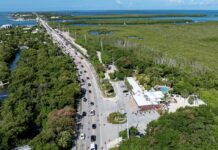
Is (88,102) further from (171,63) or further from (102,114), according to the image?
(171,63)

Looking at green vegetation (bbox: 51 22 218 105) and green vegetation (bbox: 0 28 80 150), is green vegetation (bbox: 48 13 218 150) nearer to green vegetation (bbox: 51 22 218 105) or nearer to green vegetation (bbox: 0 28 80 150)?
green vegetation (bbox: 51 22 218 105)

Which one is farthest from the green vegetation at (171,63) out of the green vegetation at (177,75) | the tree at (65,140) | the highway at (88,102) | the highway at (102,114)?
the tree at (65,140)

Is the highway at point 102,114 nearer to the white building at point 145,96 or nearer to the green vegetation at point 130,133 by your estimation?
the green vegetation at point 130,133

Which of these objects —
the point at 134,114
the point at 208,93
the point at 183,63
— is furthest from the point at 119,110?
the point at 183,63

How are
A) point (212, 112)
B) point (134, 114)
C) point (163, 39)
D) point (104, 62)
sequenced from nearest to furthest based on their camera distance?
point (212, 112) < point (134, 114) < point (104, 62) < point (163, 39)

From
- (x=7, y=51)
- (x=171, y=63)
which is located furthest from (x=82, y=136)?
(x=7, y=51)

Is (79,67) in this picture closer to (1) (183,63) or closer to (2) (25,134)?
(1) (183,63)
